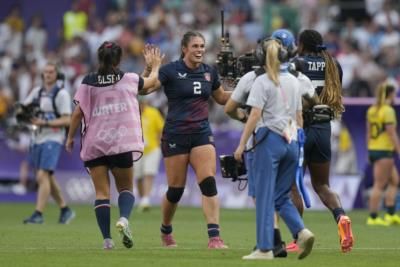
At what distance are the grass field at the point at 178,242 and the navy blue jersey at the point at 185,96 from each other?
5.10ft

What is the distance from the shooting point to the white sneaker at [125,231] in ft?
53.6

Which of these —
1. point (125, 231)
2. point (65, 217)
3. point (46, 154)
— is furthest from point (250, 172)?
point (65, 217)

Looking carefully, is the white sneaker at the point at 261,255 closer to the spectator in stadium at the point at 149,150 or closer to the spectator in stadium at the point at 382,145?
the spectator in stadium at the point at 382,145

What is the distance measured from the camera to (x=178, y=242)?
719 inches

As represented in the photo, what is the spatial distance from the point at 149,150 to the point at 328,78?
12918 mm

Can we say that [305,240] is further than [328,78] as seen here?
No

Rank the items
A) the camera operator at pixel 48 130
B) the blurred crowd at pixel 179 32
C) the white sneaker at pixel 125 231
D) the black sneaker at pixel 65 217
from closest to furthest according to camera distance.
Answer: the white sneaker at pixel 125 231, the camera operator at pixel 48 130, the black sneaker at pixel 65 217, the blurred crowd at pixel 179 32

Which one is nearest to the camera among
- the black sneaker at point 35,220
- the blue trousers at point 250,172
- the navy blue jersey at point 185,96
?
the blue trousers at point 250,172

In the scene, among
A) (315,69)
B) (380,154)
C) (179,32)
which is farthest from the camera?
(179,32)

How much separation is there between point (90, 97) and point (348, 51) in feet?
58.6

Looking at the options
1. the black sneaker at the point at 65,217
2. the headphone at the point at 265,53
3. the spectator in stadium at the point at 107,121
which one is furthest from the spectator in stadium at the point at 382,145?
the headphone at the point at 265,53

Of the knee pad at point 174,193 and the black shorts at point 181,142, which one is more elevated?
the black shorts at point 181,142

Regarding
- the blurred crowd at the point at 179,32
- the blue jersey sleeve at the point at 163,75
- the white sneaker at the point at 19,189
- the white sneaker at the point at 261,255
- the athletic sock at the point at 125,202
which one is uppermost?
the blurred crowd at the point at 179,32

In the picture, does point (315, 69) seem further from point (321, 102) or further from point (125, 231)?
point (125, 231)
